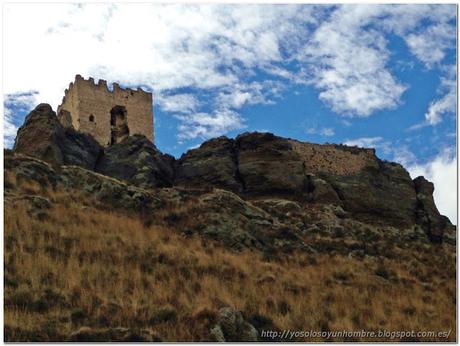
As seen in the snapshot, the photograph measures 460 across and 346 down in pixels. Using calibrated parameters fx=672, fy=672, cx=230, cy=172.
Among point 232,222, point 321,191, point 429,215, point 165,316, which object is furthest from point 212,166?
point 165,316

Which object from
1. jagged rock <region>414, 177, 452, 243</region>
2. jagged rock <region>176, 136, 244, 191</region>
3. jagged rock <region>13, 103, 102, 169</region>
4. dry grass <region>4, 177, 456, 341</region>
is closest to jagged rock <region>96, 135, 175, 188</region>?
jagged rock <region>176, 136, 244, 191</region>

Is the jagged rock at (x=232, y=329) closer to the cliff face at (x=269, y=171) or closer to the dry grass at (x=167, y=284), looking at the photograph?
the dry grass at (x=167, y=284)

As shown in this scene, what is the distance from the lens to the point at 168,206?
23.5 meters

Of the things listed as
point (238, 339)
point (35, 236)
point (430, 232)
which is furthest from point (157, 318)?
point (430, 232)

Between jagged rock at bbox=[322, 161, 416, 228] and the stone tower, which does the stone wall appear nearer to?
jagged rock at bbox=[322, 161, 416, 228]

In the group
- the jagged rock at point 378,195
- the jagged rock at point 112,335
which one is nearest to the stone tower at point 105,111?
the jagged rock at point 378,195

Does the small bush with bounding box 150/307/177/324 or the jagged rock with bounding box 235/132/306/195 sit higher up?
the jagged rock with bounding box 235/132/306/195

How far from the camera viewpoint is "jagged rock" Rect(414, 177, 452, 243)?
35688mm

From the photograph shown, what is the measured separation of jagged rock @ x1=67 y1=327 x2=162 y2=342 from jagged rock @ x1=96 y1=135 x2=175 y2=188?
728 inches

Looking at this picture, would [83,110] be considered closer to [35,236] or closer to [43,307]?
[35,236]

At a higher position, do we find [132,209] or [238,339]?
[132,209]

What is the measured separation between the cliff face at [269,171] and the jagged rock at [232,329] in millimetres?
16570

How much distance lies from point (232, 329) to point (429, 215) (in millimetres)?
26281

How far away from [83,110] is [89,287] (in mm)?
32998
